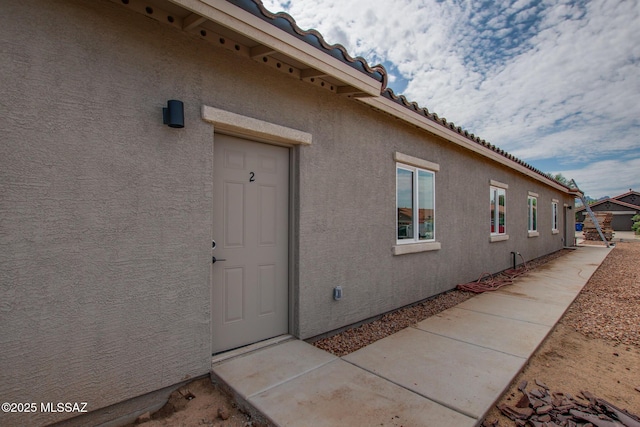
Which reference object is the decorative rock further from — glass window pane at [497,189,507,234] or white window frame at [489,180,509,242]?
glass window pane at [497,189,507,234]

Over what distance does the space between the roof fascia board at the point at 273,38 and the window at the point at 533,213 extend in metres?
11.9

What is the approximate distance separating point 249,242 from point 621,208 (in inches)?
2220

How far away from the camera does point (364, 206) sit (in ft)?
16.4

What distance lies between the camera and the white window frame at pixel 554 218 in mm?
16344

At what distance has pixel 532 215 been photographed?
1323 centimetres

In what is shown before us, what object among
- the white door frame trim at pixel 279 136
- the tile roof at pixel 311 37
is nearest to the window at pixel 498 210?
the tile roof at pixel 311 37

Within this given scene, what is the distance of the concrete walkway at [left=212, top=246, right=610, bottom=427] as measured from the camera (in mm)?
2596

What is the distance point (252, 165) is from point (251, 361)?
2178mm

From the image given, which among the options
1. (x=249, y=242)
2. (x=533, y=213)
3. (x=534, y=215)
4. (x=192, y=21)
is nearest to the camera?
(x=192, y=21)

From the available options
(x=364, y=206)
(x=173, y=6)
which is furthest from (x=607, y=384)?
(x=173, y=6)

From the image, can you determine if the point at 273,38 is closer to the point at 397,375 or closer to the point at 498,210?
the point at 397,375

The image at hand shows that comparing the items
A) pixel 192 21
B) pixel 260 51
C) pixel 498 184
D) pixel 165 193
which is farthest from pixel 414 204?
pixel 498 184

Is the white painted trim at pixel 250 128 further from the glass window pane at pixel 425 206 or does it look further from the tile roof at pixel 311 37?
the glass window pane at pixel 425 206

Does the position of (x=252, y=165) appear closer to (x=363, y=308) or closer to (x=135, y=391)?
(x=135, y=391)
